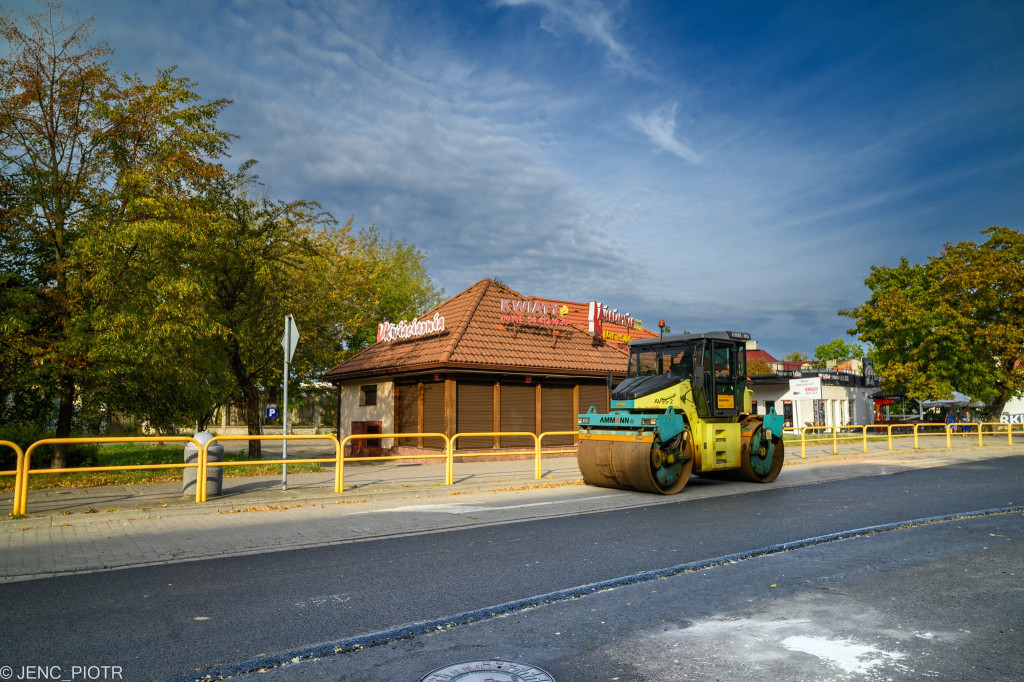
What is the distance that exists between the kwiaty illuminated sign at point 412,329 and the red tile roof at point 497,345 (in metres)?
0.30

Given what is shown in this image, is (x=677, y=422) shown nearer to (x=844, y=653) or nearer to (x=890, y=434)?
(x=844, y=653)

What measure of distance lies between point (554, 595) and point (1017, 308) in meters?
40.1

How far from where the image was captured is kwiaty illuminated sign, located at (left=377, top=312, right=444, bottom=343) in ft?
79.7

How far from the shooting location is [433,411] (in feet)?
75.8

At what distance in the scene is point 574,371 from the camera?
80.7 ft

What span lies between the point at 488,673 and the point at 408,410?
20.9m

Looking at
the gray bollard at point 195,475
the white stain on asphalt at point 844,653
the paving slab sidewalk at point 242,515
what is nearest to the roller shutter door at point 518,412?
the paving slab sidewalk at point 242,515

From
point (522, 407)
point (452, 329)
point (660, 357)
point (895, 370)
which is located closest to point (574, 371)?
point (522, 407)

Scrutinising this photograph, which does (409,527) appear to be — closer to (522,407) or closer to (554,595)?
(554,595)

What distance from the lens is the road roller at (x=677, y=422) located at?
475 inches

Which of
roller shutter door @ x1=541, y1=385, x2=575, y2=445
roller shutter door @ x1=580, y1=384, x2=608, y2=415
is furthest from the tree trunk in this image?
roller shutter door @ x1=580, y1=384, x2=608, y2=415

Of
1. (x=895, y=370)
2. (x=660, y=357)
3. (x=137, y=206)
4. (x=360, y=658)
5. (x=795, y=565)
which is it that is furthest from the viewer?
(x=895, y=370)

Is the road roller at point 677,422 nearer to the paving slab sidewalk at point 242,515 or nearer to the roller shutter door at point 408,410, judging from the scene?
the paving slab sidewalk at point 242,515

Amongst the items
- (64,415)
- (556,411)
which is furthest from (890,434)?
(64,415)
